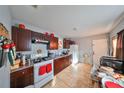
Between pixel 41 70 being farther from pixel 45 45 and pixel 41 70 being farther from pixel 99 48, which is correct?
pixel 99 48

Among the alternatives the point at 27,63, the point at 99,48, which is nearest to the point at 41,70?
the point at 27,63

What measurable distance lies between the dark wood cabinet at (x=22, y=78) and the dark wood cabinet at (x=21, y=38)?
2.08 ft

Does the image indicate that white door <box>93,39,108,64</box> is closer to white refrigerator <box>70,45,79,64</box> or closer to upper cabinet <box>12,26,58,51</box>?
white refrigerator <box>70,45,79,64</box>

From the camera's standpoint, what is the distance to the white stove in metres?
2.56

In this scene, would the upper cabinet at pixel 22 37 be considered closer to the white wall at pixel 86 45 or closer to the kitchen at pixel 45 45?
the kitchen at pixel 45 45

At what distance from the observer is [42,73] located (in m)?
2.77

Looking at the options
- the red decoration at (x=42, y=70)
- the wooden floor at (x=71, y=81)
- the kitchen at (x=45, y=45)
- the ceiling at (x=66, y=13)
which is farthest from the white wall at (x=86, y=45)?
the red decoration at (x=42, y=70)

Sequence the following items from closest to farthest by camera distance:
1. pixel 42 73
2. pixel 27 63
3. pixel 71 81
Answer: pixel 27 63 → pixel 42 73 → pixel 71 81

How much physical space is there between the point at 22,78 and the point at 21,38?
1.07 m

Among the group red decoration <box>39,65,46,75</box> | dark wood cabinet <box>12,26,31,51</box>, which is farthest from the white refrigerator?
dark wood cabinet <box>12,26,31,51</box>

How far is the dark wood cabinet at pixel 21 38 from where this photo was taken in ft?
7.45

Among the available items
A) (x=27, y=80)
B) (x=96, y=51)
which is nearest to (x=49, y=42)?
(x=27, y=80)
